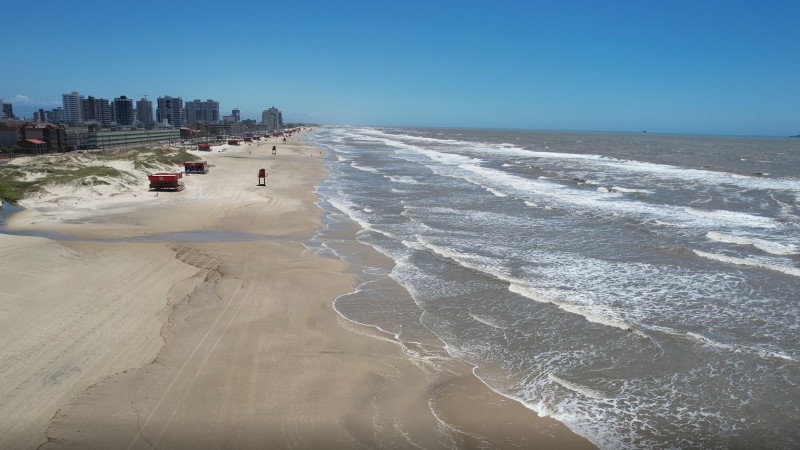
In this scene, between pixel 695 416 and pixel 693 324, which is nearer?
pixel 695 416

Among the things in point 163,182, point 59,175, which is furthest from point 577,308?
point 59,175

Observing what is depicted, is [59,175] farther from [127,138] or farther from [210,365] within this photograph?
[127,138]

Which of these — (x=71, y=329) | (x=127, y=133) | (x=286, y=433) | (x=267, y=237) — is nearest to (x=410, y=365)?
(x=286, y=433)

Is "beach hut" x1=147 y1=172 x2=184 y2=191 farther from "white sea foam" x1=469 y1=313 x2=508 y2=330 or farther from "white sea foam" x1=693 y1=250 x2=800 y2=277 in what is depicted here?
"white sea foam" x1=693 y1=250 x2=800 y2=277

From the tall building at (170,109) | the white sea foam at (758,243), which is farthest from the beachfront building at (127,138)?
the tall building at (170,109)

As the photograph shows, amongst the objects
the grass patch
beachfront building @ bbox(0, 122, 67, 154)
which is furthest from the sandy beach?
beachfront building @ bbox(0, 122, 67, 154)

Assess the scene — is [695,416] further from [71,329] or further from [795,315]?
[71,329]

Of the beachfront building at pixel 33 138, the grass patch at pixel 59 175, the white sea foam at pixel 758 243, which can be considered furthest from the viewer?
the beachfront building at pixel 33 138

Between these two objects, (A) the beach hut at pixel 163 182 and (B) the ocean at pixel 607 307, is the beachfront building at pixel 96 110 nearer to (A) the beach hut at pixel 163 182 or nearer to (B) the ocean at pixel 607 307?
(A) the beach hut at pixel 163 182
